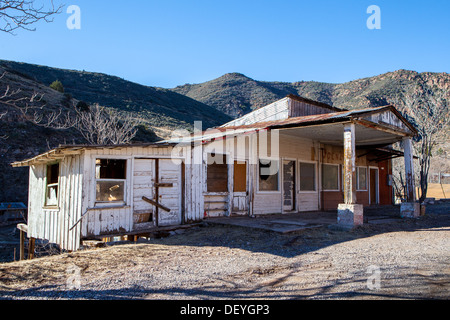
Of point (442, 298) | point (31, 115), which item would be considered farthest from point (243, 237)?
point (31, 115)

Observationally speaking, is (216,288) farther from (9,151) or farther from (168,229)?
(9,151)

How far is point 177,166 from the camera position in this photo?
34.2ft

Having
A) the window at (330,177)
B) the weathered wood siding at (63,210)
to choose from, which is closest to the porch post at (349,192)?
the window at (330,177)

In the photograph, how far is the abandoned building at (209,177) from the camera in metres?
9.03

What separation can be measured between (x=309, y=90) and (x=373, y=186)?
52079 millimetres

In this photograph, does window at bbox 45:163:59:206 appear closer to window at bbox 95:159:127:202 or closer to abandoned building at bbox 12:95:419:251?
abandoned building at bbox 12:95:419:251

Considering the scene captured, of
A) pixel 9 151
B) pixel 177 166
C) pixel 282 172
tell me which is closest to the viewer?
pixel 177 166

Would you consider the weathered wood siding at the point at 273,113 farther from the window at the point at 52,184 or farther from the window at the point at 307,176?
the window at the point at 52,184

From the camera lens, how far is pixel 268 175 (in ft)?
43.1

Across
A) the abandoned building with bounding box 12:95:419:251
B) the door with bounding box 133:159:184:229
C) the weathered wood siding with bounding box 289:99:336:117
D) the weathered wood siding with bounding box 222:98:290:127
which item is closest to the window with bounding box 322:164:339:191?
the abandoned building with bounding box 12:95:419:251

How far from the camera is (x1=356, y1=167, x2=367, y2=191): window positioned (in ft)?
58.0

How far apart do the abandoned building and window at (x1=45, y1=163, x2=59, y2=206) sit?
0.03 metres

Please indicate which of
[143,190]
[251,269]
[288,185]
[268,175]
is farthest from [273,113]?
[251,269]

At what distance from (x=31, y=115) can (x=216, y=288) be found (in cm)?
2665
